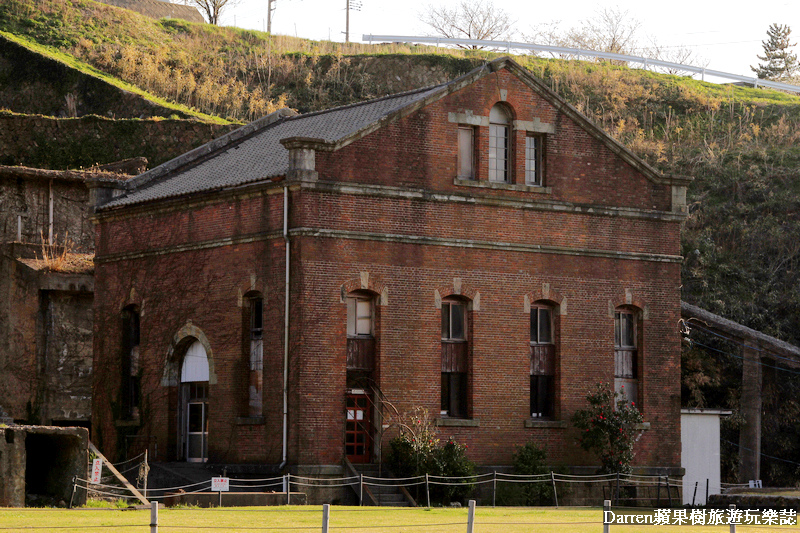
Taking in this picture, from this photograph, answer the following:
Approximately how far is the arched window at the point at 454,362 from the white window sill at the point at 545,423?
→ 5.66ft

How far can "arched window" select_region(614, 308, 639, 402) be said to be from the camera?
1364 inches

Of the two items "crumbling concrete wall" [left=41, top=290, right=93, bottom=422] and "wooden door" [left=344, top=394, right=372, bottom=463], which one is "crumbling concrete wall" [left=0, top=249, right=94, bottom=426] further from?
"wooden door" [left=344, top=394, right=372, bottom=463]

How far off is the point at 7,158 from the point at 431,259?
2160 cm

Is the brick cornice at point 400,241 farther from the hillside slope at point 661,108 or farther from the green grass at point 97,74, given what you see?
the green grass at point 97,74

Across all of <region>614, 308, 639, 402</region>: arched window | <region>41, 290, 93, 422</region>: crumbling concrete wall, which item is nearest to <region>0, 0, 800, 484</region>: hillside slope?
<region>614, 308, 639, 402</region>: arched window

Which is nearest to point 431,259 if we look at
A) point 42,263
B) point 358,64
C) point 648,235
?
point 648,235

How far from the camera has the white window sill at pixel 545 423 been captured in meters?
32.6

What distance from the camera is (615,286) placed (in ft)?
113

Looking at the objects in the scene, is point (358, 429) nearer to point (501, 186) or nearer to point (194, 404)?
point (194, 404)

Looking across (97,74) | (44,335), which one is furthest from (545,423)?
(97,74)

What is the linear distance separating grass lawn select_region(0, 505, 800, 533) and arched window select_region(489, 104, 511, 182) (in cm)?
950

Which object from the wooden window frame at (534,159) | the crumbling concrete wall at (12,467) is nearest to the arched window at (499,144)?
the wooden window frame at (534,159)

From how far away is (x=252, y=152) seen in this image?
36.9 metres

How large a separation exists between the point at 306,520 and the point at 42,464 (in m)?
7.35
